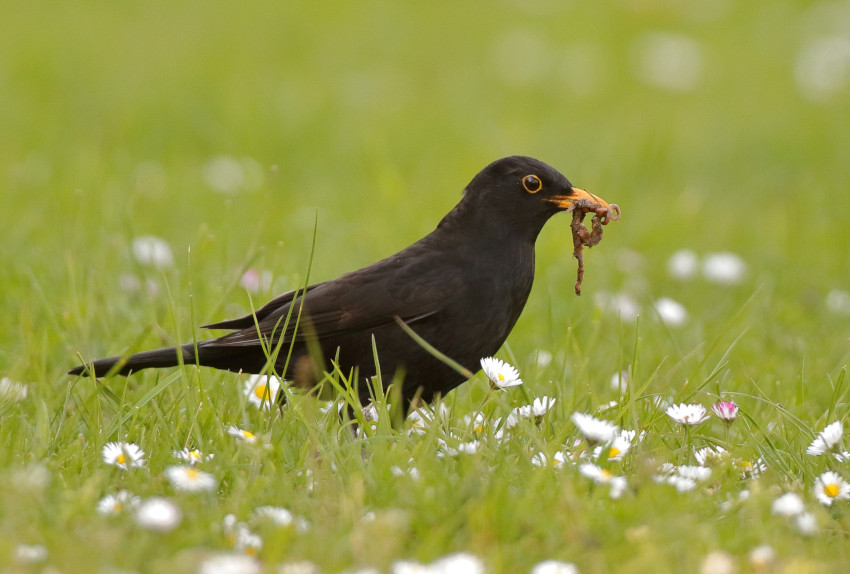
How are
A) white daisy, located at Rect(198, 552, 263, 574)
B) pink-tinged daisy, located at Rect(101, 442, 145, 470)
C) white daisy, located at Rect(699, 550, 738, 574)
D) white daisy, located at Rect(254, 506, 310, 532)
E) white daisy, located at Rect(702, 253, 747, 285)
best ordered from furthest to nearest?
white daisy, located at Rect(702, 253, 747, 285) → pink-tinged daisy, located at Rect(101, 442, 145, 470) → white daisy, located at Rect(254, 506, 310, 532) → white daisy, located at Rect(699, 550, 738, 574) → white daisy, located at Rect(198, 552, 263, 574)

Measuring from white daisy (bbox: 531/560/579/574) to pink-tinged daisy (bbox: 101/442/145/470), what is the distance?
1.17m

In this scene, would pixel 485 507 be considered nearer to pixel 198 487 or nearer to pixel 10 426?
pixel 198 487

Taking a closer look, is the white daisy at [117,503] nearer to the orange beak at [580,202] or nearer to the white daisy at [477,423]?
the white daisy at [477,423]

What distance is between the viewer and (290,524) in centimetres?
269

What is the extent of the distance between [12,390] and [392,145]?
17.6 feet

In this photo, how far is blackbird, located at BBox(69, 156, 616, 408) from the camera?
12.9ft

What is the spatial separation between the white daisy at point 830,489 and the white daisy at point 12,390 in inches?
97.1

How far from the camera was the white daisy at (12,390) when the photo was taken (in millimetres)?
3715

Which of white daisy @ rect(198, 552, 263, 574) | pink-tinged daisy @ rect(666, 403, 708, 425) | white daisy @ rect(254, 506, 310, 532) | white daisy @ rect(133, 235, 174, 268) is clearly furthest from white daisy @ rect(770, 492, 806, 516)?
white daisy @ rect(133, 235, 174, 268)

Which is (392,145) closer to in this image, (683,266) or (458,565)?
(683,266)

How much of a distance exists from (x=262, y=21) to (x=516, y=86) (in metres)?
2.91

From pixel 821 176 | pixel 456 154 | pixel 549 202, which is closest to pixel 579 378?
pixel 549 202

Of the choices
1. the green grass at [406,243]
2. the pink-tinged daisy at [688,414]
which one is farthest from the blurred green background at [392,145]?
the pink-tinged daisy at [688,414]

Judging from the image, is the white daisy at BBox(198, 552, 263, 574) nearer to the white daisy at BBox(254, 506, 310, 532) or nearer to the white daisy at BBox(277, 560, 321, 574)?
the white daisy at BBox(277, 560, 321, 574)
